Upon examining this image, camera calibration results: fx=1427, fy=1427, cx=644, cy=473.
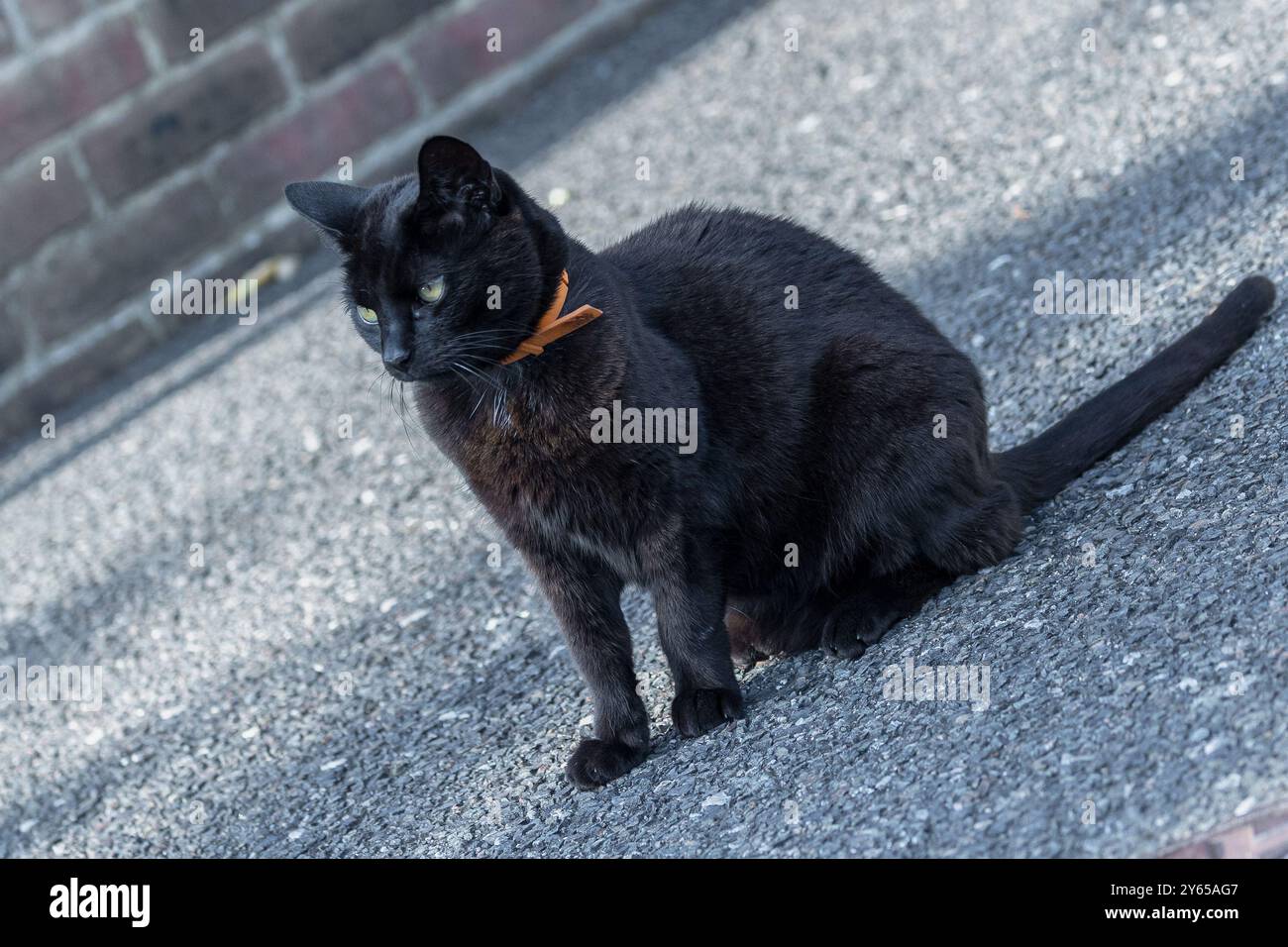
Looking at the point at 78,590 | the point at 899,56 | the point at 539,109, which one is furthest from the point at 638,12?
the point at 78,590

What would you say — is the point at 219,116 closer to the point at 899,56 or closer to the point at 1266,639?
the point at 899,56

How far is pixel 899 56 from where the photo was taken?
20.2 feet

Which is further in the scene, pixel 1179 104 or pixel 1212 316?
pixel 1179 104

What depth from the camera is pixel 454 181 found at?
2.65 m

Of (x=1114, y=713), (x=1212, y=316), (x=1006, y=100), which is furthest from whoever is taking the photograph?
Result: (x=1006, y=100)

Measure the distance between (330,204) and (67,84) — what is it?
3.84 meters

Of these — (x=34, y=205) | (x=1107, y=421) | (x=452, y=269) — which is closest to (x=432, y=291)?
(x=452, y=269)

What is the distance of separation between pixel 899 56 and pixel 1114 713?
4.33m

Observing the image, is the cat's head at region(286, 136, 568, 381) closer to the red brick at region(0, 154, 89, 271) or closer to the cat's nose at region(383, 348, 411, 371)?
the cat's nose at region(383, 348, 411, 371)

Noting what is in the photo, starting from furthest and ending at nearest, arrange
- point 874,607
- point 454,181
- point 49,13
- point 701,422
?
point 49,13, point 874,607, point 701,422, point 454,181

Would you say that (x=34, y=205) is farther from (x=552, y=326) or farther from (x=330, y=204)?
(x=552, y=326)

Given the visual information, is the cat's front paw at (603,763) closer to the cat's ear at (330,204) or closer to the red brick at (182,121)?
the cat's ear at (330,204)

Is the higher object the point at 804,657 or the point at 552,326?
the point at 552,326

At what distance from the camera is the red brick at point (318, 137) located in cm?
643
